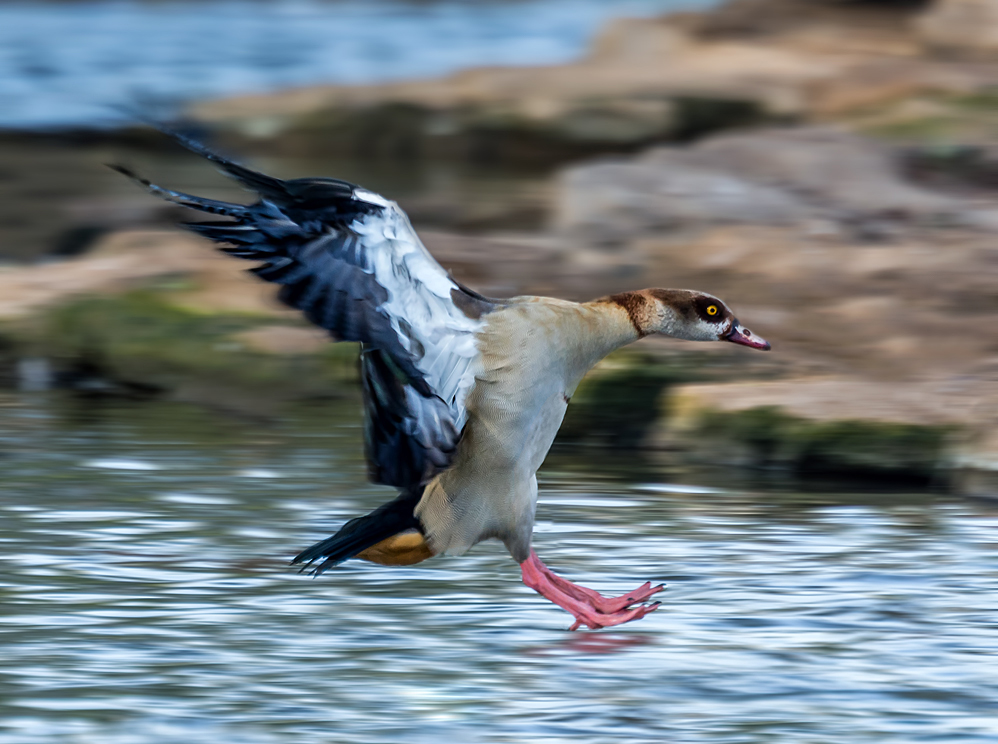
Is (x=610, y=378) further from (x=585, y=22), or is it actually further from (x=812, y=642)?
(x=585, y=22)

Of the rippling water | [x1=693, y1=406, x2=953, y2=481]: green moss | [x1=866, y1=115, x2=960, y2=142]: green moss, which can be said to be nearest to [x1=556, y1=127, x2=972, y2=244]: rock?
[x1=866, y1=115, x2=960, y2=142]: green moss

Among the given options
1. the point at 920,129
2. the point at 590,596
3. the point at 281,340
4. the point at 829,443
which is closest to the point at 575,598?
the point at 590,596

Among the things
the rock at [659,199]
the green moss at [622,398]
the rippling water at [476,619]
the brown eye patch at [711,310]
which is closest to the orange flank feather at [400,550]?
the rippling water at [476,619]

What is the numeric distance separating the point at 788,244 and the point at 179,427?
4.19 m

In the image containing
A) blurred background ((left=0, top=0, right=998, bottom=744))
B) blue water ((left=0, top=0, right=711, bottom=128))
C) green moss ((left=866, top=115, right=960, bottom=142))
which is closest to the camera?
blurred background ((left=0, top=0, right=998, bottom=744))

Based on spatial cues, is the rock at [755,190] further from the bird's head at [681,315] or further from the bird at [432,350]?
the bird at [432,350]

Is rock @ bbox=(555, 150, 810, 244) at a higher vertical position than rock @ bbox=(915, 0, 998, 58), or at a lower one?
lower

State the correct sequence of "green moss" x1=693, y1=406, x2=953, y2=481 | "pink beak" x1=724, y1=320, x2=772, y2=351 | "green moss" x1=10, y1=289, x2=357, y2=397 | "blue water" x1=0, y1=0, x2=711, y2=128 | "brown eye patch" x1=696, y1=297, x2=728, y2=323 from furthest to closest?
"blue water" x1=0, y1=0, x2=711, y2=128 → "green moss" x1=10, y1=289, x2=357, y2=397 → "green moss" x1=693, y1=406, x2=953, y2=481 → "pink beak" x1=724, y1=320, x2=772, y2=351 → "brown eye patch" x1=696, y1=297, x2=728, y2=323

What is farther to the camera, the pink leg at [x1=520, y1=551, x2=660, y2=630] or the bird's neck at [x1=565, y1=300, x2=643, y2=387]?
the pink leg at [x1=520, y1=551, x2=660, y2=630]

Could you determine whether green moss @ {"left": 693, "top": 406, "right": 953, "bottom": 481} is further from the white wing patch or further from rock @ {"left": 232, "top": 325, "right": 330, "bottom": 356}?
the white wing patch

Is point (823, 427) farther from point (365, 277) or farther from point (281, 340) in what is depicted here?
point (365, 277)

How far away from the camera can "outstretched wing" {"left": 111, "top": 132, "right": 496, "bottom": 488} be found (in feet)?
15.8

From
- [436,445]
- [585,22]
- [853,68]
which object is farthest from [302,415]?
[585,22]

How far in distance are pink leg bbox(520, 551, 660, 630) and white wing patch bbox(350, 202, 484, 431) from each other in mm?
581
